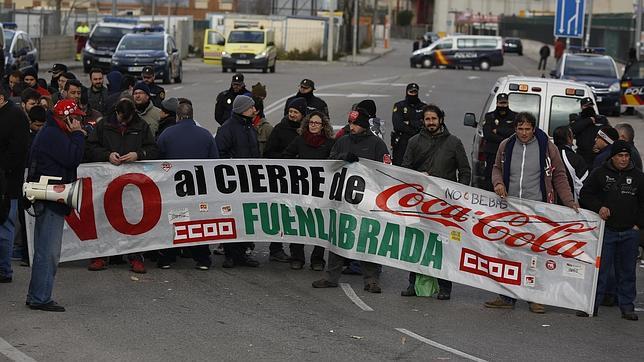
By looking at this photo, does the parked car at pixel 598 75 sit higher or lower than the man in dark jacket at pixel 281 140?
lower

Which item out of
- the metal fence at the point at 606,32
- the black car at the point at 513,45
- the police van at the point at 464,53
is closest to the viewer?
the police van at the point at 464,53

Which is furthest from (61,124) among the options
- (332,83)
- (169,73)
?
(332,83)

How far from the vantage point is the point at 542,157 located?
1184 cm

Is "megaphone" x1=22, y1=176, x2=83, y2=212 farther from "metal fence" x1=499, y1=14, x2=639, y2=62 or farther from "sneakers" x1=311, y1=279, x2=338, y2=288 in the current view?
"metal fence" x1=499, y1=14, x2=639, y2=62

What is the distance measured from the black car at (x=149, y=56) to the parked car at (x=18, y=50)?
5.08 meters

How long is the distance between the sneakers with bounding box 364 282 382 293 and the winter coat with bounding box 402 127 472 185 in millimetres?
1202

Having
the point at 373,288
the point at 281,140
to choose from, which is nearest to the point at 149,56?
the point at 281,140

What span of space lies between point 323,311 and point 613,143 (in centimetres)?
329

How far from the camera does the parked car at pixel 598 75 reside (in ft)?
125

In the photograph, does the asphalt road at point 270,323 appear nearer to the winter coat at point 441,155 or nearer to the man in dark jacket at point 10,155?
the man in dark jacket at point 10,155

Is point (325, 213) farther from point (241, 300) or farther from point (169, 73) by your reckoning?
point (169, 73)

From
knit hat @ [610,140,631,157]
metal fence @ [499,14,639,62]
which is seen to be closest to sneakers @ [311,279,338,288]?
knit hat @ [610,140,631,157]

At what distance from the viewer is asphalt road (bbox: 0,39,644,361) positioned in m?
9.41

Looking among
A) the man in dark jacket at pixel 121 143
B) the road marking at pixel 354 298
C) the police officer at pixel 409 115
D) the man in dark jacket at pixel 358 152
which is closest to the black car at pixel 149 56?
the police officer at pixel 409 115
